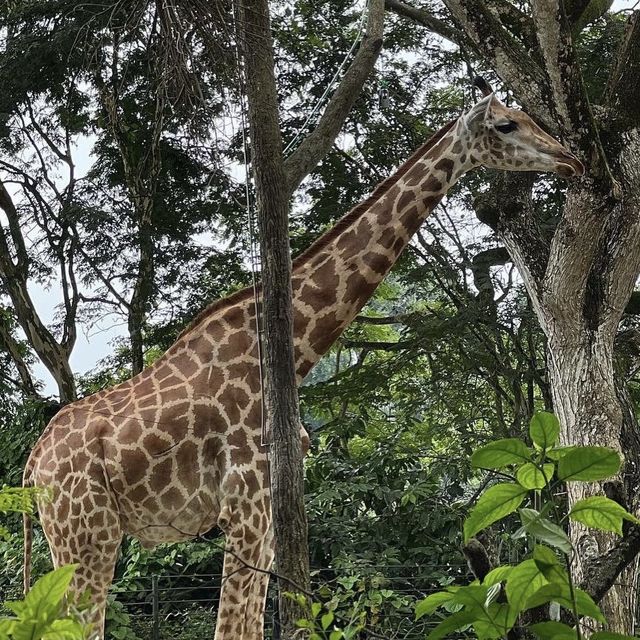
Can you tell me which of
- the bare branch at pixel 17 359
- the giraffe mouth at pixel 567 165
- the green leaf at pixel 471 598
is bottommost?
the green leaf at pixel 471 598

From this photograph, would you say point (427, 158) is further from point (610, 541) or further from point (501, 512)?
point (501, 512)

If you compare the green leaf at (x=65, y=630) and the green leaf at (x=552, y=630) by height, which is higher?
the green leaf at (x=65, y=630)

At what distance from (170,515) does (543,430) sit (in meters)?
3.11

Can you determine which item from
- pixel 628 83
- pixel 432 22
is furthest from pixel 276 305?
pixel 432 22

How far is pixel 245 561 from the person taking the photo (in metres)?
3.75

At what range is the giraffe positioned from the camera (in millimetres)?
3750

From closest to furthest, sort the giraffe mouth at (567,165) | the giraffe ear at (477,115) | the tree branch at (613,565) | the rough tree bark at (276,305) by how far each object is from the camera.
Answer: the tree branch at (613,565) → the rough tree bark at (276,305) → the giraffe mouth at (567,165) → the giraffe ear at (477,115)

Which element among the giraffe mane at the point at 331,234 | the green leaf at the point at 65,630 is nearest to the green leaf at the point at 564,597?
the green leaf at the point at 65,630

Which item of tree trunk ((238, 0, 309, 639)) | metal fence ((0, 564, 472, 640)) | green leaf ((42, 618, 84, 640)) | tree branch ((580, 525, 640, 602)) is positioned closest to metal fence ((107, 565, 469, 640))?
metal fence ((0, 564, 472, 640))

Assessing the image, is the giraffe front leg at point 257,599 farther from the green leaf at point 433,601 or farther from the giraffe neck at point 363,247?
the green leaf at point 433,601

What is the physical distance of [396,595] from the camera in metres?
5.95

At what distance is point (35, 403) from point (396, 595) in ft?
10.9

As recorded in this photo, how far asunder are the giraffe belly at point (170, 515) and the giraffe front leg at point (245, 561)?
0.40ft

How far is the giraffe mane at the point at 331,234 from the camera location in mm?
4145
